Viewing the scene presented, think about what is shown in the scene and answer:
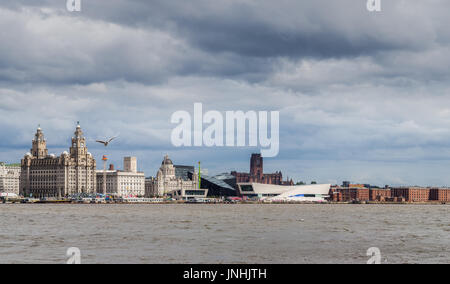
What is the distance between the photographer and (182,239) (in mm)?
49156

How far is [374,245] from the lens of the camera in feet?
149

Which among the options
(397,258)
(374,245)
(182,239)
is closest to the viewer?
(397,258)
